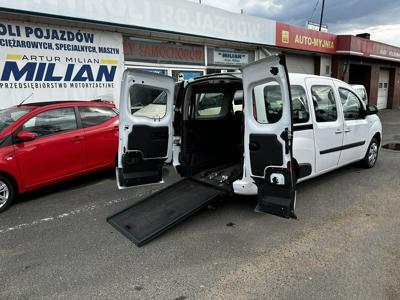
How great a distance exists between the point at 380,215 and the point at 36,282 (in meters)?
4.18

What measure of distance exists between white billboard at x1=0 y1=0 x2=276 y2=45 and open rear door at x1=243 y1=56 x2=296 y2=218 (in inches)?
232

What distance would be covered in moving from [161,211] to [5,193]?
243 centimetres

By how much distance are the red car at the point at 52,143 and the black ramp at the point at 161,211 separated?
170cm

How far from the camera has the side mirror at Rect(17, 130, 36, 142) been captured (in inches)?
186

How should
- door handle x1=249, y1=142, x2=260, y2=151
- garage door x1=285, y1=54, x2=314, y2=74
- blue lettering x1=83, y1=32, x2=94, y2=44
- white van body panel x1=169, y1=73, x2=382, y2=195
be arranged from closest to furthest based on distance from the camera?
door handle x1=249, y1=142, x2=260, y2=151
white van body panel x1=169, y1=73, x2=382, y2=195
blue lettering x1=83, y1=32, x2=94, y2=44
garage door x1=285, y1=54, x2=314, y2=74

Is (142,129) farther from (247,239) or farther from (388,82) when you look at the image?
(388,82)

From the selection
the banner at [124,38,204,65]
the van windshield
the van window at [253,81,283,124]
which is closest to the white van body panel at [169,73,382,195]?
the van window at [253,81,283,124]

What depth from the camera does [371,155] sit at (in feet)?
21.0

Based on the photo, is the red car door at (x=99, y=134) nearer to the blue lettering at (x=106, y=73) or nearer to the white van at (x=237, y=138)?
the white van at (x=237, y=138)

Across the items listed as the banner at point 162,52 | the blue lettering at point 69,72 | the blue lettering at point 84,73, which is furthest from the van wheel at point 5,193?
the banner at point 162,52

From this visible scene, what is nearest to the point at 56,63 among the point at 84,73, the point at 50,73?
the point at 50,73

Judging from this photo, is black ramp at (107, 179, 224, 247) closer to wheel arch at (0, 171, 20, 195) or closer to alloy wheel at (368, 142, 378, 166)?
wheel arch at (0, 171, 20, 195)

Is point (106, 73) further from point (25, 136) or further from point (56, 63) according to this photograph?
point (25, 136)

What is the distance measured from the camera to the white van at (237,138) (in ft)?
12.0
